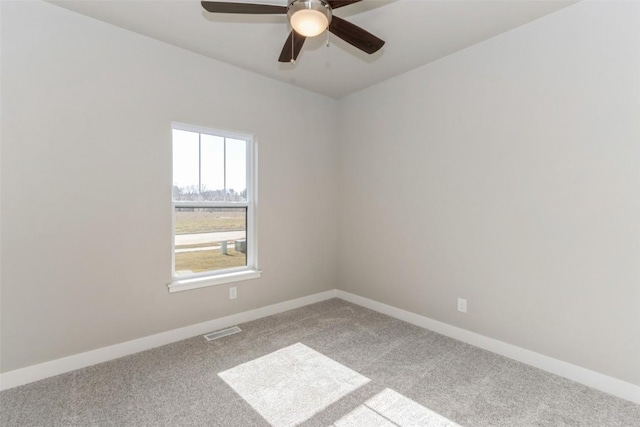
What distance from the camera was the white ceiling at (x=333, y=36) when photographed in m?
2.23

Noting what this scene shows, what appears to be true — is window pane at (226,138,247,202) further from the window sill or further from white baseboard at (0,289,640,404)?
white baseboard at (0,289,640,404)

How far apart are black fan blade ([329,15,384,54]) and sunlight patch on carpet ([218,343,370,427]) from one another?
91.0 inches

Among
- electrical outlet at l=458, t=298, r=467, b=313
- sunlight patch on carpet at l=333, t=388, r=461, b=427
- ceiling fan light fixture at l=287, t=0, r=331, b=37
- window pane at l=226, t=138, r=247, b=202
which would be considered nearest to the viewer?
ceiling fan light fixture at l=287, t=0, r=331, b=37

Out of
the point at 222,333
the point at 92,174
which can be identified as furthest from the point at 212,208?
the point at 222,333

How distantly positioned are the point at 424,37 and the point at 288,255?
2.56 meters

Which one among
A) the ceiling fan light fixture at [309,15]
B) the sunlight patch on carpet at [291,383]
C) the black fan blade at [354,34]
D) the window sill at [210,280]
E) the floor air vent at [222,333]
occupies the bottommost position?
the sunlight patch on carpet at [291,383]

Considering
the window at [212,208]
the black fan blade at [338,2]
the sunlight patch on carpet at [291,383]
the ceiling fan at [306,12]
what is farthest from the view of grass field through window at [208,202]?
the black fan blade at [338,2]

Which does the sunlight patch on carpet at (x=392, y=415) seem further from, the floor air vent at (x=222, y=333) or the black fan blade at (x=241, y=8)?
the black fan blade at (x=241, y=8)

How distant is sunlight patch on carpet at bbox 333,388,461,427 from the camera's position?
1.78 meters

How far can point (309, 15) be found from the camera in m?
1.62

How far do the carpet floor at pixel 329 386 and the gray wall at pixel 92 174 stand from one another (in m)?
0.37

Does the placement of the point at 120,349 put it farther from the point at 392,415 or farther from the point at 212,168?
the point at 392,415

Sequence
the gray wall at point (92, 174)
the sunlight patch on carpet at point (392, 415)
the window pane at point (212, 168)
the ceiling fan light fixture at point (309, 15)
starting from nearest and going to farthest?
the ceiling fan light fixture at point (309, 15)
the sunlight patch on carpet at point (392, 415)
the gray wall at point (92, 174)
the window pane at point (212, 168)

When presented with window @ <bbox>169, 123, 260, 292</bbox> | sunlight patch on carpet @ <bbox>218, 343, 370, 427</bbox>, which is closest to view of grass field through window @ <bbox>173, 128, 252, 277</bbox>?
window @ <bbox>169, 123, 260, 292</bbox>
